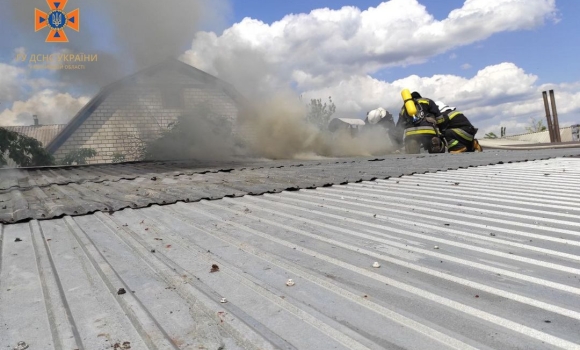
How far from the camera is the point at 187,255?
309 centimetres

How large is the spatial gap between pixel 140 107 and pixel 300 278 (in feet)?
50.3

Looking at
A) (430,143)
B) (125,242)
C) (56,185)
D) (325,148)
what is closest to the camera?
(125,242)

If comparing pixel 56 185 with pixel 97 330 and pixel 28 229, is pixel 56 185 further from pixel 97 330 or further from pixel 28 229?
pixel 97 330

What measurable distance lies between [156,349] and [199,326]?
231 millimetres

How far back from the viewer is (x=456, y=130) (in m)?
13.4

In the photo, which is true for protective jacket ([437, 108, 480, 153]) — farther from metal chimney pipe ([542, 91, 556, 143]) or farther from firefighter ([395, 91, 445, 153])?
metal chimney pipe ([542, 91, 556, 143])

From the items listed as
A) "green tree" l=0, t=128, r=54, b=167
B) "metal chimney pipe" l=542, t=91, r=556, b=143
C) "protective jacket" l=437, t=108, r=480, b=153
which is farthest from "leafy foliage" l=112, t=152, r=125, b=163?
"metal chimney pipe" l=542, t=91, r=556, b=143

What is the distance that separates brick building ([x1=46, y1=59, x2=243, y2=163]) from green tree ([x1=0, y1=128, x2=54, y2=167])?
4.07 ft

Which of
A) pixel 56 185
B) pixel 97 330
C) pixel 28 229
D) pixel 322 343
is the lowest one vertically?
pixel 322 343

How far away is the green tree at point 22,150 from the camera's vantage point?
50.1ft

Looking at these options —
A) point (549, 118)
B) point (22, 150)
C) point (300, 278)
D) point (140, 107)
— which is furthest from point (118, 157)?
point (549, 118)

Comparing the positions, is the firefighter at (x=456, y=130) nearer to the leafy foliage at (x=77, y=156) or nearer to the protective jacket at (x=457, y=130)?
the protective jacket at (x=457, y=130)

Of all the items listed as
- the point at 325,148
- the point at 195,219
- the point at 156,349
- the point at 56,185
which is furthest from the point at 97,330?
the point at 325,148

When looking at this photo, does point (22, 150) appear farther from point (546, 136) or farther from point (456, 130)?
point (546, 136)
